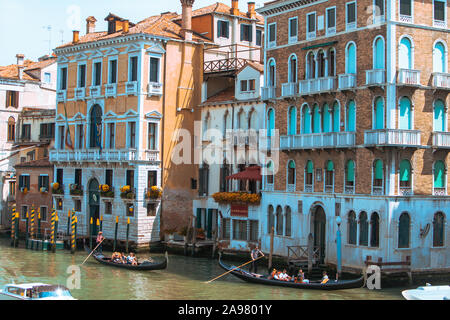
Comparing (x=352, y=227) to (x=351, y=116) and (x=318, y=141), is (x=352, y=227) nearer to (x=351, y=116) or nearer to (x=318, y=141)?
(x=318, y=141)

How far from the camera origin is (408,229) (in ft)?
89.5

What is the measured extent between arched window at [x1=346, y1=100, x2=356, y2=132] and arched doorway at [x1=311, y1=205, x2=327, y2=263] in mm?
3638

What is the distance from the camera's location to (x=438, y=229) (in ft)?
91.6

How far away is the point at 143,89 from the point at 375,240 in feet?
50.2

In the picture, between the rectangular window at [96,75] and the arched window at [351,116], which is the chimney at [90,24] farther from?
the arched window at [351,116]

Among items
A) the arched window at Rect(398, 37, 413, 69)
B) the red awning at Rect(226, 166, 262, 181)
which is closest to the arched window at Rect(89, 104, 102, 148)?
the red awning at Rect(226, 166, 262, 181)

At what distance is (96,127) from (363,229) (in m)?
17.6

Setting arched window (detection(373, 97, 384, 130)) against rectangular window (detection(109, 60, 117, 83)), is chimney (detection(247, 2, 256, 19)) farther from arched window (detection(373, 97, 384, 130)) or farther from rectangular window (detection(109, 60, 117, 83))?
arched window (detection(373, 97, 384, 130))

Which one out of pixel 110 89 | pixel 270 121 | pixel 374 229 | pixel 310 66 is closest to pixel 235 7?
pixel 110 89

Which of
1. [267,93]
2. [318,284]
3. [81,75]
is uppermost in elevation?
[81,75]

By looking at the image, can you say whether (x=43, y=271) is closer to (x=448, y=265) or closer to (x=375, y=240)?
(x=375, y=240)

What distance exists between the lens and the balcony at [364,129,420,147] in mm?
26688

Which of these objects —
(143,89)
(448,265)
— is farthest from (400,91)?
(143,89)

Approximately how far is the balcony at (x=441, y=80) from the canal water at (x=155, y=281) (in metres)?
7.53
